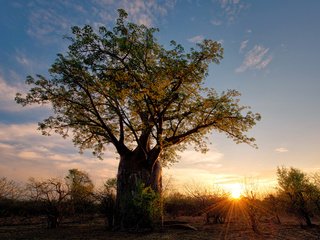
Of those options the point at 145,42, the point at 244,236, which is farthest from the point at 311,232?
the point at 145,42

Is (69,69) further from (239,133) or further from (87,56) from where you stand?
(239,133)

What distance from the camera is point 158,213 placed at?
32.2 feet

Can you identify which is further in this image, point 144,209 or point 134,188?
point 134,188

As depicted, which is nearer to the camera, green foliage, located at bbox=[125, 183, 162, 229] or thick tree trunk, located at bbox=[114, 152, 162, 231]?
green foliage, located at bbox=[125, 183, 162, 229]

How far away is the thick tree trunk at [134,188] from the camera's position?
973 centimetres

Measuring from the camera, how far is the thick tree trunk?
9727 millimetres

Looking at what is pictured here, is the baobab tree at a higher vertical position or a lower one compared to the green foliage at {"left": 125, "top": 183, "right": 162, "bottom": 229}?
higher

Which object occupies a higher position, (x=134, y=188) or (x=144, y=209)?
(x=134, y=188)

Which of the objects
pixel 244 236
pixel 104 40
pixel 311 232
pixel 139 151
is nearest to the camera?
pixel 244 236

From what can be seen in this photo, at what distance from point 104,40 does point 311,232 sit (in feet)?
36.5

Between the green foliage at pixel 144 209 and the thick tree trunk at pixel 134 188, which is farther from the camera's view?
the thick tree trunk at pixel 134 188

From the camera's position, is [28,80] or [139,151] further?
[139,151]

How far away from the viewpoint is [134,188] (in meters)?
11.6

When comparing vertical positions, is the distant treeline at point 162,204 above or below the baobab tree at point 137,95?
below
